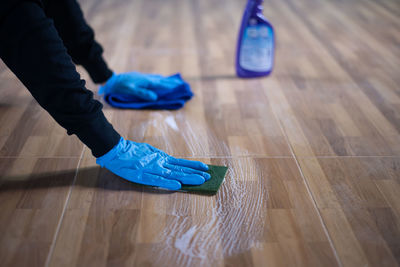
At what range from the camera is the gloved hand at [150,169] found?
113cm

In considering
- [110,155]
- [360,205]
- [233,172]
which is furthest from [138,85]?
[360,205]

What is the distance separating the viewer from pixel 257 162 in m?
1.25

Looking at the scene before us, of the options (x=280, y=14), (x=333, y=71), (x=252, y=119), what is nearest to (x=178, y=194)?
(x=252, y=119)

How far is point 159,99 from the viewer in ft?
5.27

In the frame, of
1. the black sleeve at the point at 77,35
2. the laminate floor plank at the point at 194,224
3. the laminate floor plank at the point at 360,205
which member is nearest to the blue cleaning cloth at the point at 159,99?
the black sleeve at the point at 77,35

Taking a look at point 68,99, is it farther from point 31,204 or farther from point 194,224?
point 194,224

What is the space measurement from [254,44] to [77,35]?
781mm

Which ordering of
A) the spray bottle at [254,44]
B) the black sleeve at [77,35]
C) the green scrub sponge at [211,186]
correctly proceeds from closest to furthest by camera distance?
the green scrub sponge at [211,186], the black sleeve at [77,35], the spray bottle at [254,44]

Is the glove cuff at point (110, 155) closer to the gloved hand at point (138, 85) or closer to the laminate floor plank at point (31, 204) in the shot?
the laminate floor plank at point (31, 204)

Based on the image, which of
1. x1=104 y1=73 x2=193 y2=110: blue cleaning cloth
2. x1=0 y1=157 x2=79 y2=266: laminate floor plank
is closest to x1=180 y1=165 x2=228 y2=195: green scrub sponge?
x1=0 y1=157 x2=79 y2=266: laminate floor plank

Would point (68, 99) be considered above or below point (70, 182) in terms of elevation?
above

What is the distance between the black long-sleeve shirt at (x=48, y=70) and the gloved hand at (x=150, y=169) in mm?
34

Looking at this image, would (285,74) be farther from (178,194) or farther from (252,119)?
(178,194)

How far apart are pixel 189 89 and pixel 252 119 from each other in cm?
34
